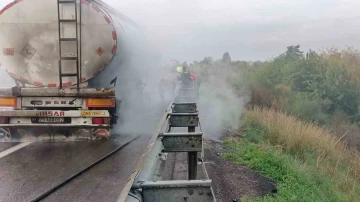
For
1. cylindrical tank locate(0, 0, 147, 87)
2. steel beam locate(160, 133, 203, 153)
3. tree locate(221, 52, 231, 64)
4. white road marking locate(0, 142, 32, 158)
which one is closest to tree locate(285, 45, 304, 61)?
tree locate(221, 52, 231, 64)

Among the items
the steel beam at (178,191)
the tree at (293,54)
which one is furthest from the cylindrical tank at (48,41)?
the tree at (293,54)

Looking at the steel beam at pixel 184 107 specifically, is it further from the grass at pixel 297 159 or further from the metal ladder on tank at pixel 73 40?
the metal ladder on tank at pixel 73 40

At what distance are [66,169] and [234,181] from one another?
8.71 feet

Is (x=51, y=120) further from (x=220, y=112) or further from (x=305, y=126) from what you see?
(x=220, y=112)

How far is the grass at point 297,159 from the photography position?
646 centimetres

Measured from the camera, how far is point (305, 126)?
1164 cm

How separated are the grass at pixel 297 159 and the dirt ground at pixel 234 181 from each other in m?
0.20

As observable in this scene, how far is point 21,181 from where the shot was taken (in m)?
5.93

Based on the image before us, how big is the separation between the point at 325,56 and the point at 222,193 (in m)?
20.5

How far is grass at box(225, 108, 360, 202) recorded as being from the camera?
21.2 ft

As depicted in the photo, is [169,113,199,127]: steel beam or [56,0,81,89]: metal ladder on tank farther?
[56,0,81,89]: metal ladder on tank

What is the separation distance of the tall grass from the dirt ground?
2.21 m

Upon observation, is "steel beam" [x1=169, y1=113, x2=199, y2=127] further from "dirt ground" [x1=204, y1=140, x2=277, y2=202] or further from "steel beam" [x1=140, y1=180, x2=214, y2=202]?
"steel beam" [x1=140, y1=180, x2=214, y2=202]

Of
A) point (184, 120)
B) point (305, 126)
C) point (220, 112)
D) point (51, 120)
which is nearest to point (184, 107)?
point (184, 120)
